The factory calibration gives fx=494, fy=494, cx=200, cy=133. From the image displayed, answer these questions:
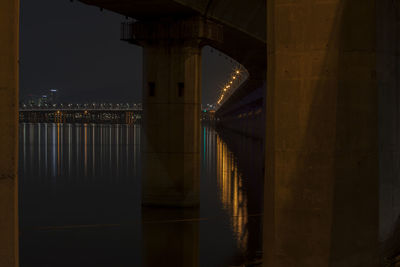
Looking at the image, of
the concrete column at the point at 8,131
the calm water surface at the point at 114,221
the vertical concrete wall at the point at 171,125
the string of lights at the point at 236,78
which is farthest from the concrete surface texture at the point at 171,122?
the string of lights at the point at 236,78

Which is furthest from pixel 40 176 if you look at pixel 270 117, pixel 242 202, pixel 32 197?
pixel 270 117

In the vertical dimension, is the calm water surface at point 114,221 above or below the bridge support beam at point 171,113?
below

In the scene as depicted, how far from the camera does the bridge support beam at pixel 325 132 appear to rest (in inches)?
345

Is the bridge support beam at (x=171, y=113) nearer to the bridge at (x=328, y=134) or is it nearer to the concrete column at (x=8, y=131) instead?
the bridge at (x=328, y=134)

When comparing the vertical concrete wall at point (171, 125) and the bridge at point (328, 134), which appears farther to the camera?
the vertical concrete wall at point (171, 125)

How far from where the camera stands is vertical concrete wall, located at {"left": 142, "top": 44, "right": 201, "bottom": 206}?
790 inches

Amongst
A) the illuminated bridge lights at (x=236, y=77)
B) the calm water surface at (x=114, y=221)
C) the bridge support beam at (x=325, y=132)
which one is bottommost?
the calm water surface at (x=114, y=221)

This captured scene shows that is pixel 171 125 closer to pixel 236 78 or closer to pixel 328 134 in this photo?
pixel 328 134

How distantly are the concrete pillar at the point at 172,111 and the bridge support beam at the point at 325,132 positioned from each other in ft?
37.0

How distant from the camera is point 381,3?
926 centimetres

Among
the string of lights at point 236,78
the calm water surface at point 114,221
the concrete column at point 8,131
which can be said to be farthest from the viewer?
the string of lights at point 236,78

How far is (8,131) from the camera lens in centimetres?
704

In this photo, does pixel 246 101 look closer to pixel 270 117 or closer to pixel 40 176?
pixel 40 176

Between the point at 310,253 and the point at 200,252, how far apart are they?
20.5 ft
